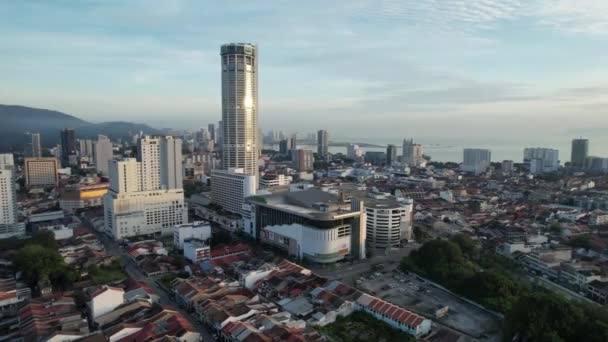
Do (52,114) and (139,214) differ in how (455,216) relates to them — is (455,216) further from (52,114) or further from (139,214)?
(52,114)

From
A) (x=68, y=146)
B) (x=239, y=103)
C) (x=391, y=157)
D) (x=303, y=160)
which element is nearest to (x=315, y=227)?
(x=239, y=103)

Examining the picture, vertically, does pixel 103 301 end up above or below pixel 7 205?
below

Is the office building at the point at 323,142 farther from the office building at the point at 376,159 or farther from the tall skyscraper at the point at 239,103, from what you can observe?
the tall skyscraper at the point at 239,103

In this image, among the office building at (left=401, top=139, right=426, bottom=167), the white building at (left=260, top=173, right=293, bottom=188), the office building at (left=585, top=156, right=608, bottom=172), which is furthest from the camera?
the office building at (left=401, top=139, right=426, bottom=167)

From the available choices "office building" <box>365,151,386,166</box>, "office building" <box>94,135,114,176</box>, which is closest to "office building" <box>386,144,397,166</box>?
"office building" <box>365,151,386,166</box>

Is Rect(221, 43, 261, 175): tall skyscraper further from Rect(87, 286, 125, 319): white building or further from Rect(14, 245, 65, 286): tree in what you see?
Rect(87, 286, 125, 319): white building

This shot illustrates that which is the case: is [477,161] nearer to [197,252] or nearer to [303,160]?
[303,160]
